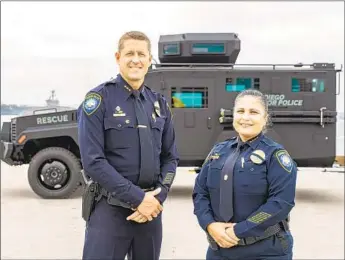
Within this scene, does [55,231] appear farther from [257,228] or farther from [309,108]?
[309,108]

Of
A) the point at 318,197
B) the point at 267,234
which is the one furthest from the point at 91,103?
the point at 318,197

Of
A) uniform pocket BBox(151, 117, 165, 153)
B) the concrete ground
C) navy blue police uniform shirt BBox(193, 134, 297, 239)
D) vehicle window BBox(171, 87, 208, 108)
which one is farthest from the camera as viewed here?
vehicle window BBox(171, 87, 208, 108)

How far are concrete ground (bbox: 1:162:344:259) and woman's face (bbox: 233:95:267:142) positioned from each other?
2.49 meters

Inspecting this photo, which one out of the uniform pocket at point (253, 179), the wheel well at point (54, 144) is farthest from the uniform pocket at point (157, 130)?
the wheel well at point (54, 144)

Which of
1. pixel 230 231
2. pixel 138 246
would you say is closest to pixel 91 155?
pixel 138 246

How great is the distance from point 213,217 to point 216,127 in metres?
5.86

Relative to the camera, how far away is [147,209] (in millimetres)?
2521

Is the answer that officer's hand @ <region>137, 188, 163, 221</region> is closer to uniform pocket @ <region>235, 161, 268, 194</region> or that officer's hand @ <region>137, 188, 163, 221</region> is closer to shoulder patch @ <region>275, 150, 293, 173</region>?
uniform pocket @ <region>235, 161, 268, 194</region>

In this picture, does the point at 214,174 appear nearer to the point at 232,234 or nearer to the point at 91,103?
the point at 232,234

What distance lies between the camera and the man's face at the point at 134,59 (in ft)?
8.46

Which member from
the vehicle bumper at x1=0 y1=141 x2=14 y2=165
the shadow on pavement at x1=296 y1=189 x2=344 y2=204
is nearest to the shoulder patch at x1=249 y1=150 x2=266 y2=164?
the shadow on pavement at x1=296 y1=189 x2=344 y2=204

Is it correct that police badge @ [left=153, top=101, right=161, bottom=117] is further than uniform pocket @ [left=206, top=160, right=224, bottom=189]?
Yes

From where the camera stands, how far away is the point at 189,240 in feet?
17.7

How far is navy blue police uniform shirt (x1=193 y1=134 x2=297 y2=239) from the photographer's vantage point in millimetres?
2346
